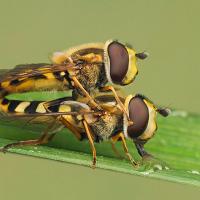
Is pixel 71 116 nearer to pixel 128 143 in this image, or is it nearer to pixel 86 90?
pixel 86 90

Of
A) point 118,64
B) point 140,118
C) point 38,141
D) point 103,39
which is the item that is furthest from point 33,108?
point 103,39

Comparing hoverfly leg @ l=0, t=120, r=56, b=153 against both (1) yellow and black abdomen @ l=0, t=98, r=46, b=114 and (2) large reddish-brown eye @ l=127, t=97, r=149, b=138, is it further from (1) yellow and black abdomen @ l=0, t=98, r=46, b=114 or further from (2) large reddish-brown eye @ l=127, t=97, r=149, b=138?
(2) large reddish-brown eye @ l=127, t=97, r=149, b=138

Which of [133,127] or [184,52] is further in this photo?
[184,52]

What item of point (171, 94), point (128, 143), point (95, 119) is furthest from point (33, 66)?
point (171, 94)

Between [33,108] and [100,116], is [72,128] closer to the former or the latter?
[100,116]

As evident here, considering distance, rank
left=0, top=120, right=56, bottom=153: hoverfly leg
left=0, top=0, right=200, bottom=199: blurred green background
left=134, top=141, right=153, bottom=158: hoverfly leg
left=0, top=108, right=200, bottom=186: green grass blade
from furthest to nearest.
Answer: left=0, top=0, right=200, bottom=199: blurred green background, left=134, top=141, right=153, bottom=158: hoverfly leg, left=0, top=120, right=56, bottom=153: hoverfly leg, left=0, top=108, right=200, bottom=186: green grass blade

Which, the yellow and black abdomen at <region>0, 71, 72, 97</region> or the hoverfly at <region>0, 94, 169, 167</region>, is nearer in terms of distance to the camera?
the hoverfly at <region>0, 94, 169, 167</region>

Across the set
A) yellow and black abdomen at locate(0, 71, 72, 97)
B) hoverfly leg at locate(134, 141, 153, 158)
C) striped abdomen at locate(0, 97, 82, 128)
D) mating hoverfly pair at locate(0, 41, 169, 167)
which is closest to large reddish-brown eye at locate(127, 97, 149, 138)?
mating hoverfly pair at locate(0, 41, 169, 167)

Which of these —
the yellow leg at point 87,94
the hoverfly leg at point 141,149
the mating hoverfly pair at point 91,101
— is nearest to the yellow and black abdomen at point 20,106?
the mating hoverfly pair at point 91,101
